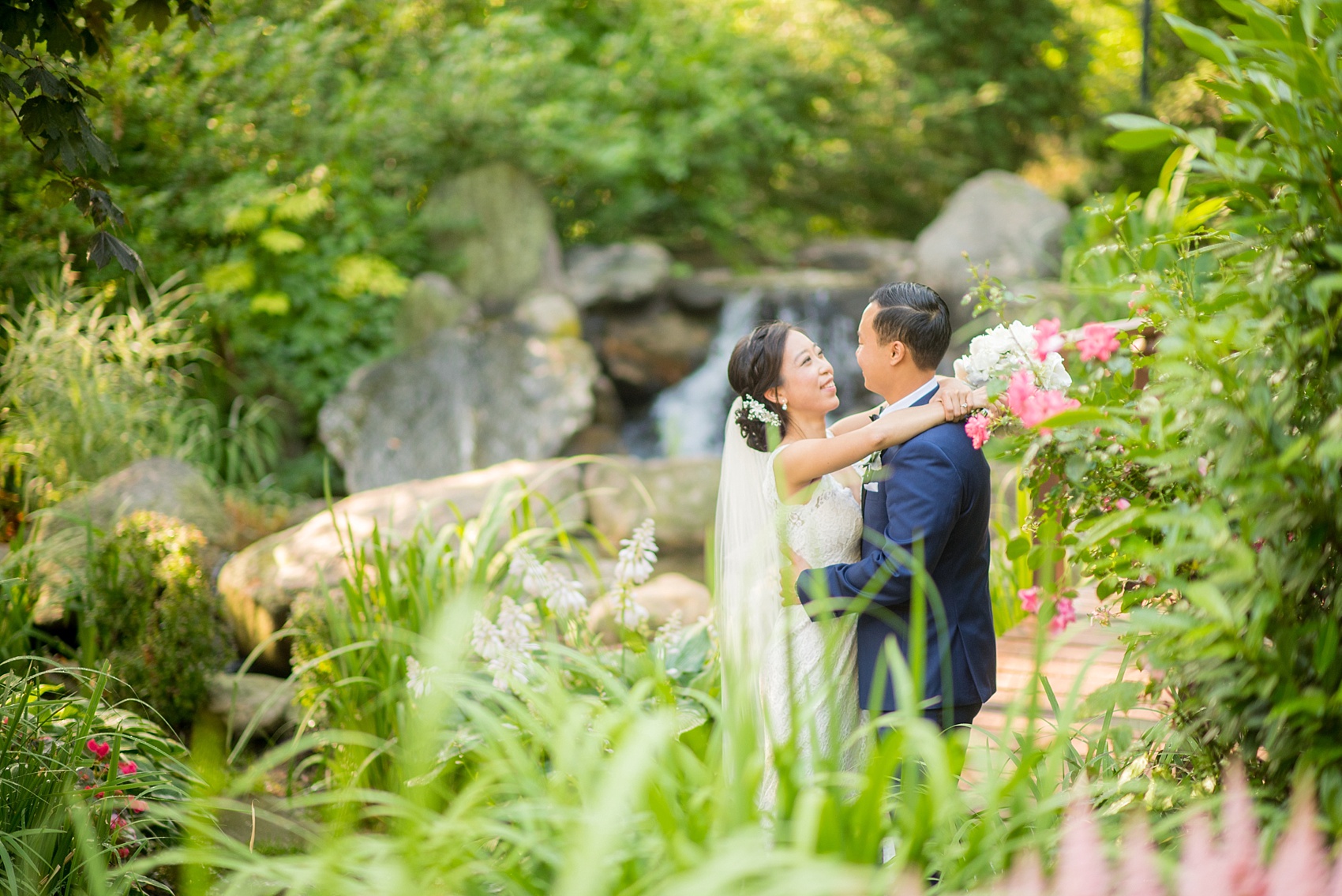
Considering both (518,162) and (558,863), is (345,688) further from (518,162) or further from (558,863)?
(518,162)

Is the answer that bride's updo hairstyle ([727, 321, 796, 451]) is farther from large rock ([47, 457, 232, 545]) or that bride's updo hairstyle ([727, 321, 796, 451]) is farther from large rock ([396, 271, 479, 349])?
large rock ([396, 271, 479, 349])

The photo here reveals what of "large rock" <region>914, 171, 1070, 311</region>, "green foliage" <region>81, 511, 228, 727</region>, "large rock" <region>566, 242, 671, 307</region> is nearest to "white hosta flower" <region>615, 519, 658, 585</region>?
"green foliage" <region>81, 511, 228, 727</region>

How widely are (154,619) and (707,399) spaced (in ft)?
19.9

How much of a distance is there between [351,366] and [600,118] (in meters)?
4.12

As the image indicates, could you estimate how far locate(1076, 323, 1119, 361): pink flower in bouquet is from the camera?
6.07ft

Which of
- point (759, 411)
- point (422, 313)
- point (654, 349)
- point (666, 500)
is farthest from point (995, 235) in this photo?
point (759, 411)

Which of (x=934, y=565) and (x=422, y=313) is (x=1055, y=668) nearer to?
(x=934, y=565)

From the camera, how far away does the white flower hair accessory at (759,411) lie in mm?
2488

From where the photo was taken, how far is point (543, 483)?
602 centimetres

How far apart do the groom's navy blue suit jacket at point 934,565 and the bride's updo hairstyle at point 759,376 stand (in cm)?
37

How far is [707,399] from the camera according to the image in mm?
9469

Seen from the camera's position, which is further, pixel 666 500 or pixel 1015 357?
pixel 666 500

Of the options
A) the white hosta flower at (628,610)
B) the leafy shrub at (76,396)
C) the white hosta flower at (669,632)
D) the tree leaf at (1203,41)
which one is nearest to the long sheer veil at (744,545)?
the white hosta flower at (669,632)

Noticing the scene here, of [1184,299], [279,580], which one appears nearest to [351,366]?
[279,580]
